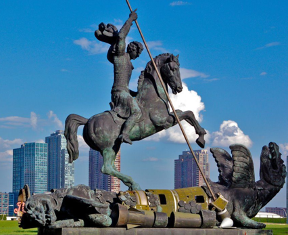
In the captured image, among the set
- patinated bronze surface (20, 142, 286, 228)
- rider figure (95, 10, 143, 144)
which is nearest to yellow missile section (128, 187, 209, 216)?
patinated bronze surface (20, 142, 286, 228)

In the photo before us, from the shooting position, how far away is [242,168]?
40.0 ft

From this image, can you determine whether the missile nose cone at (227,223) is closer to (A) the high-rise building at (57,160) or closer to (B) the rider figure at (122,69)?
(B) the rider figure at (122,69)

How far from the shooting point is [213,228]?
11.1 metres

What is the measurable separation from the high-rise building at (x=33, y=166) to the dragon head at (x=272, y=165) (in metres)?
84.1

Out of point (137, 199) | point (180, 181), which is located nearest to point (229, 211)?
point (137, 199)

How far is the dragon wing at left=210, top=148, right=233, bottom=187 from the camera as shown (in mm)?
12438

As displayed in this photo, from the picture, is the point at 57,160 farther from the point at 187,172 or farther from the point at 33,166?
the point at 187,172

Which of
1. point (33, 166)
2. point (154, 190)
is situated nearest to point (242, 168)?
point (154, 190)

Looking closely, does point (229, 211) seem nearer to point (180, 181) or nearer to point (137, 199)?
point (137, 199)

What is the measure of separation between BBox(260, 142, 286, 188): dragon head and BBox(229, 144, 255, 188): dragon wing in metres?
0.49

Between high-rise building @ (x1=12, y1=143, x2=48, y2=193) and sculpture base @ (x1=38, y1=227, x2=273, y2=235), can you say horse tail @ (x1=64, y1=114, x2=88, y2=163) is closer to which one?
sculpture base @ (x1=38, y1=227, x2=273, y2=235)

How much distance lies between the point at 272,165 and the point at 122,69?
4017 millimetres

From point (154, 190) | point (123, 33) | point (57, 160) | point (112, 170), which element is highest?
point (57, 160)

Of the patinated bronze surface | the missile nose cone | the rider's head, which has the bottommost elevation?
the missile nose cone
